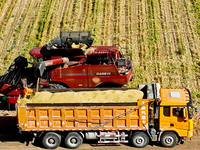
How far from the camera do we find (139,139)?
43.3 ft

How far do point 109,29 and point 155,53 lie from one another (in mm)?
4487

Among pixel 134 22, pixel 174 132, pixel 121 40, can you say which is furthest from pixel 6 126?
pixel 134 22

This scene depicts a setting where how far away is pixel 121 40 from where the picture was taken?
22641 millimetres

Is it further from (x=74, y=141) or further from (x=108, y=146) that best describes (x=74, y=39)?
(x=108, y=146)

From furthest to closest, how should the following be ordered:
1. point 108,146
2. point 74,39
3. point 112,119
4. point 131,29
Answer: point 131,29 < point 74,39 < point 108,146 < point 112,119

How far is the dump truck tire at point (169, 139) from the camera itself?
13.1m

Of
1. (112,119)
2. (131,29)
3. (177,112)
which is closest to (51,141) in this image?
(112,119)

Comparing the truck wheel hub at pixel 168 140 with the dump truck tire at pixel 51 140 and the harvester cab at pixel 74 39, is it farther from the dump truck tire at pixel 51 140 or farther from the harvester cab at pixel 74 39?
the harvester cab at pixel 74 39

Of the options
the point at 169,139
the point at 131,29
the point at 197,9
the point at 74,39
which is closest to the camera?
the point at 169,139

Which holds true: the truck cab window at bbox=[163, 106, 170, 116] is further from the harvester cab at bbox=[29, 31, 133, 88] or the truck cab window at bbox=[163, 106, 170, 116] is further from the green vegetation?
the green vegetation

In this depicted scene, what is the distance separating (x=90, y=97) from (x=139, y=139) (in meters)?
2.75

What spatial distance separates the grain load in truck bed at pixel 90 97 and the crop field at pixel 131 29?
18.1ft

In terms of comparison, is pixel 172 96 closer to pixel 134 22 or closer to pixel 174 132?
pixel 174 132

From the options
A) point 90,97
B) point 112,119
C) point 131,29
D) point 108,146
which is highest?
point 131,29
